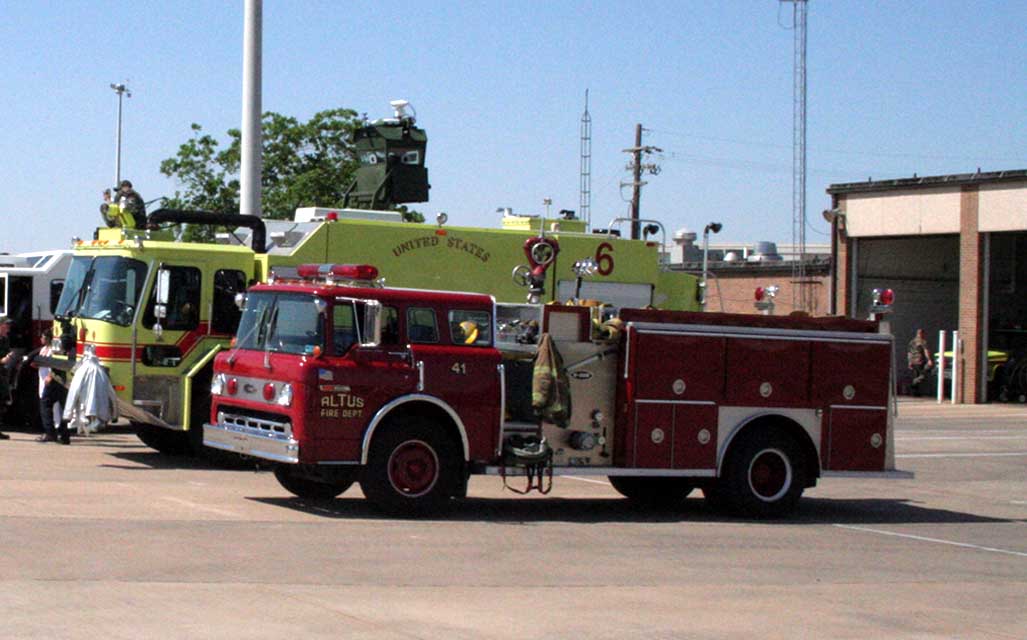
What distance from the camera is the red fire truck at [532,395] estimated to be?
13.7 m

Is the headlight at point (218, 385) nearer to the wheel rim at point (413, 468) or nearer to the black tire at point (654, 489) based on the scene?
the wheel rim at point (413, 468)

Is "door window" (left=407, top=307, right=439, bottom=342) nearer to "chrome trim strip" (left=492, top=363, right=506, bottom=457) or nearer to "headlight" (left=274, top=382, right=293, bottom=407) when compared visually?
"chrome trim strip" (left=492, top=363, right=506, bottom=457)

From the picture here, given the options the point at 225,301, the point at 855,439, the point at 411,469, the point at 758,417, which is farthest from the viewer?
the point at 225,301

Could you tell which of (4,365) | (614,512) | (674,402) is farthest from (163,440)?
(674,402)

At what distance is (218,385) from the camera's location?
14727 millimetres

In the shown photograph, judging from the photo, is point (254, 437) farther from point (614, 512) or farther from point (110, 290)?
point (110, 290)

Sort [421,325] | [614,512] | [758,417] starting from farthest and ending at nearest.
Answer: [614,512], [758,417], [421,325]

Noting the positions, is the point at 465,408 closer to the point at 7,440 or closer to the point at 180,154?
the point at 7,440

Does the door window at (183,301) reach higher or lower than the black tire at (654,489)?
higher

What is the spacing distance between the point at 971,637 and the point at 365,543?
5069 mm

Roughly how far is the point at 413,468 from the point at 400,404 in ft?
2.12

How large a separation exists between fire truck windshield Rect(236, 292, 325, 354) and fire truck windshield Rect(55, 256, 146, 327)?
3946 mm

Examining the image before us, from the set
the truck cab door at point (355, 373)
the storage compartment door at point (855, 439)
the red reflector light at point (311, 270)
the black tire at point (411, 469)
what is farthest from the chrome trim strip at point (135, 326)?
the storage compartment door at point (855, 439)

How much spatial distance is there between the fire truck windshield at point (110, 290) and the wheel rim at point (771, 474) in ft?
26.4
